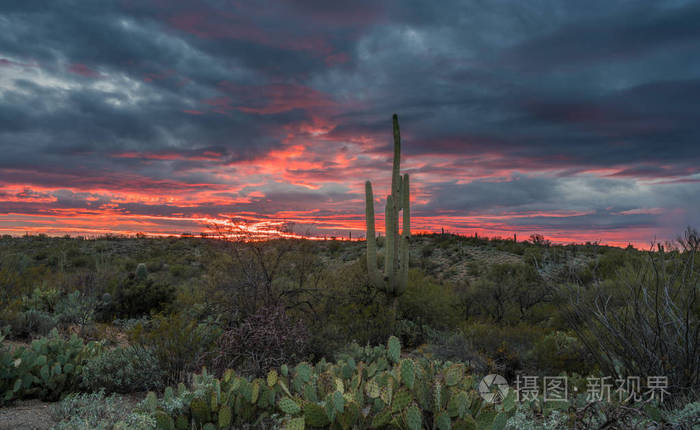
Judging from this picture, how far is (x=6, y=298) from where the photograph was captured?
10008 millimetres

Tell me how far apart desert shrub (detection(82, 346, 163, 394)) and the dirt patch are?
0.60 m

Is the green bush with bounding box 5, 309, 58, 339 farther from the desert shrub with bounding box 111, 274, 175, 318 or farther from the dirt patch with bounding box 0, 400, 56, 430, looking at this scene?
the dirt patch with bounding box 0, 400, 56, 430

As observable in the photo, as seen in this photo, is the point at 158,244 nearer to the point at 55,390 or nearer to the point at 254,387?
the point at 55,390

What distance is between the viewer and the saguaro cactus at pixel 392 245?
38.8 ft

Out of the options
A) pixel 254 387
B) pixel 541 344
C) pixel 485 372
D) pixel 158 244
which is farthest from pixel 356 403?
pixel 158 244

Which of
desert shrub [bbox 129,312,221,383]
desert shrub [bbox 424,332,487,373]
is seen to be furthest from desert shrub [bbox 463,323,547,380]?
desert shrub [bbox 129,312,221,383]

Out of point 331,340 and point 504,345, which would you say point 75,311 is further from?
point 504,345

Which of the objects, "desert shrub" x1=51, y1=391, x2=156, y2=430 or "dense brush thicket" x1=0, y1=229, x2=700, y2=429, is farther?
"dense brush thicket" x1=0, y1=229, x2=700, y2=429

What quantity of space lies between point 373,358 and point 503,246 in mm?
30153

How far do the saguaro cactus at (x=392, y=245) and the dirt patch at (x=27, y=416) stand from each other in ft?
25.5

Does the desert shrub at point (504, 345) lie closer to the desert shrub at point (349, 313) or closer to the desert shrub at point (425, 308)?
the desert shrub at point (349, 313)

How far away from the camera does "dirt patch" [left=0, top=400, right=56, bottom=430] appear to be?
475cm

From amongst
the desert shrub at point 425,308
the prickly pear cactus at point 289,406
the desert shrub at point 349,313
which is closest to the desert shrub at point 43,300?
the desert shrub at point 349,313

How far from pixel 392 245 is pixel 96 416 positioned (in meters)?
8.43
